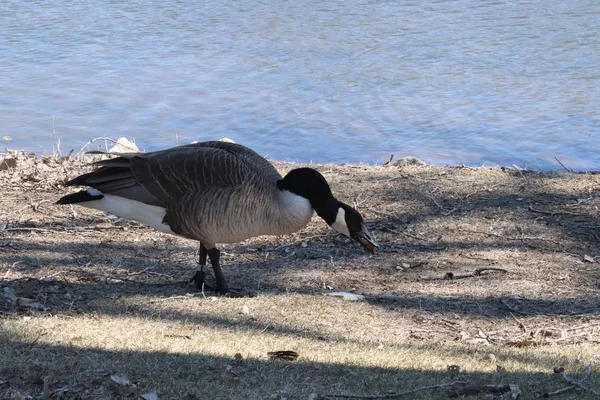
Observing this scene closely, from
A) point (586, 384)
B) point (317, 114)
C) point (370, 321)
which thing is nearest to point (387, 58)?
point (317, 114)

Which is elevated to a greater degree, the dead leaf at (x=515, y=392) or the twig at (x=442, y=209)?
the dead leaf at (x=515, y=392)

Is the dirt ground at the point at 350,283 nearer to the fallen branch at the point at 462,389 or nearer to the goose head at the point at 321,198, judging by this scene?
the fallen branch at the point at 462,389

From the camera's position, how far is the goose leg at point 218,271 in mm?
6219

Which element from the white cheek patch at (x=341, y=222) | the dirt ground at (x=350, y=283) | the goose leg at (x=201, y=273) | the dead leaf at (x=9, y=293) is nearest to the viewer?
the dirt ground at (x=350, y=283)

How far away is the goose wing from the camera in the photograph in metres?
6.01

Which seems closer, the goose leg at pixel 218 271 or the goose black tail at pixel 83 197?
the goose black tail at pixel 83 197

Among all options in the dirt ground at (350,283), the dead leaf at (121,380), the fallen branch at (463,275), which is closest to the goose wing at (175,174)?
the dirt ground at (350,283)

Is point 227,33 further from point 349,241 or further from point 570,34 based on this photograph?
point 349,241

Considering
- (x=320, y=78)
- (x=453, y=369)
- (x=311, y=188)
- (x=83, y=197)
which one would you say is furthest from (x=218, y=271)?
(x=320, y=78)

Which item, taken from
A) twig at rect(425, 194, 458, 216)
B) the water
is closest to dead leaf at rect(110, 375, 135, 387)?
twig at rect(425, 194, 458, 216)

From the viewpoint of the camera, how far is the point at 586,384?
473 centimetres

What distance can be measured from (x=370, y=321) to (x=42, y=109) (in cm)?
806

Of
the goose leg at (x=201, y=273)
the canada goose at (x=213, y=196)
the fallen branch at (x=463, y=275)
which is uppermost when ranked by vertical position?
the canada goose at (x=213, y=196)

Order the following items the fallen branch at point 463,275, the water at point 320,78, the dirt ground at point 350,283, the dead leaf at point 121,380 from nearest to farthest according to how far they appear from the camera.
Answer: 1. the dead leaf at point 121,380
2. the dirt ground at point 350,283
3. the fallen branch at point 463,275
4. the water at point 320,78
